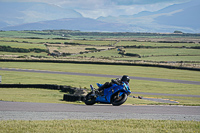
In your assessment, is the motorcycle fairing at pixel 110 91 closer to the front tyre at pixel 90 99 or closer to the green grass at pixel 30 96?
the front tyre at pixel 90 99

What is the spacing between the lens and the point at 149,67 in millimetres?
66625

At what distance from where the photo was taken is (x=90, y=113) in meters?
14.8

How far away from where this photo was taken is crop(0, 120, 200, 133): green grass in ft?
36.1

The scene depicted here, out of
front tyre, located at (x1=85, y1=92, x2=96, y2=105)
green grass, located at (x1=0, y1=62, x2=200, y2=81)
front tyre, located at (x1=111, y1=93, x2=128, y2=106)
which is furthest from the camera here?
green grass, located at (x1=0, y1=62, x2=200, y2=81)

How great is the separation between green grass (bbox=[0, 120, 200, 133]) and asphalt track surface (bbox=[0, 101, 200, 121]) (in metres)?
1.36

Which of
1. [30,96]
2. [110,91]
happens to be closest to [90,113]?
[110,91]

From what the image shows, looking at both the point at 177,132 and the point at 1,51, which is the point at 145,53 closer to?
the point at 1,51

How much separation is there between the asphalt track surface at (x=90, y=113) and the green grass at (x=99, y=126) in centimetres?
136

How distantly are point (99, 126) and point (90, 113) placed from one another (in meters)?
3.14

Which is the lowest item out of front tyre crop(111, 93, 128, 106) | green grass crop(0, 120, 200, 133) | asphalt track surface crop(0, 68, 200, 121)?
asphalt track surface crop(0, 68, 200, 121)

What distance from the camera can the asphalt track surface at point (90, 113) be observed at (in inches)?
547

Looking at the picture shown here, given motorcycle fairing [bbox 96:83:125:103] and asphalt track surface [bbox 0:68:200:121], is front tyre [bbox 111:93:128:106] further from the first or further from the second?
asphalt track surface [bbox 0:68:200:121]

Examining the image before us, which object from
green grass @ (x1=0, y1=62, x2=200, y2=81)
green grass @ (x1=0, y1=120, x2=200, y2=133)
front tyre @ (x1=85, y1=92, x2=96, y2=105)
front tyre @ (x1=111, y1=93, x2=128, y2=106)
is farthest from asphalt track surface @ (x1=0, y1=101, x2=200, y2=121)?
green grass @ (x1=0, y1=62, x2=200, y2=81)

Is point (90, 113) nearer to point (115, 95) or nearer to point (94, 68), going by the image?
point (115, 95)
